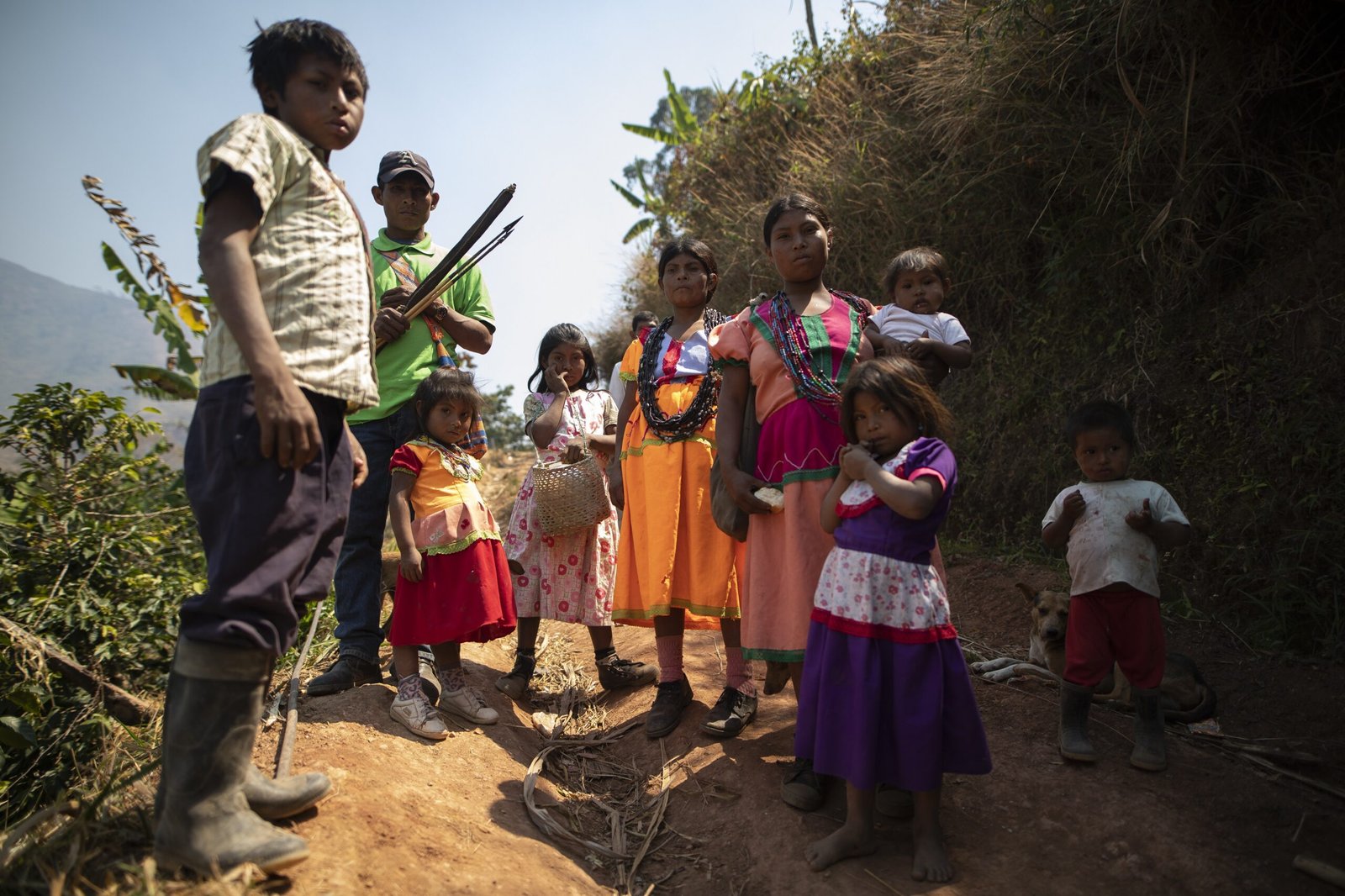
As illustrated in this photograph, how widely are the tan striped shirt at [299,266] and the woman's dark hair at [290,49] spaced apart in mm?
176

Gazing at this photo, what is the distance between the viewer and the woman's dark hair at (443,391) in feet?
12.0

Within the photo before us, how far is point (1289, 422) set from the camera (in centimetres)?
442

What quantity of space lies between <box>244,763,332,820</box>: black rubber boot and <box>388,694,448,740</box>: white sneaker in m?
0.97

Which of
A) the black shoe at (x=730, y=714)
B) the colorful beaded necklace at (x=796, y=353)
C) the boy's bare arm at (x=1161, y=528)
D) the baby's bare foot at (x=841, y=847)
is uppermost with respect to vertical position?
the colorful beaded necklace at (x=796, y=353)

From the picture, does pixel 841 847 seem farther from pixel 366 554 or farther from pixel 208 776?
pixel 366 554

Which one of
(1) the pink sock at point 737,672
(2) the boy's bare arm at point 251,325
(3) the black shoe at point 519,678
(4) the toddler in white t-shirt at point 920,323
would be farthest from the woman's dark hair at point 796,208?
(3) the black shoe at point 519,678

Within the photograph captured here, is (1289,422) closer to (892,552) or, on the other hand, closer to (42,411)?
(892,552)

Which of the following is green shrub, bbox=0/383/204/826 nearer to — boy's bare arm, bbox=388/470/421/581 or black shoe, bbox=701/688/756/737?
boy's bare arm, bbox=388/470/421/581

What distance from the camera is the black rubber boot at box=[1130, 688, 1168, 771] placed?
3.06m

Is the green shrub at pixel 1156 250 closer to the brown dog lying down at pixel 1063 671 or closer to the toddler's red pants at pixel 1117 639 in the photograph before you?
the brown dog lying down at pixel 1063 671

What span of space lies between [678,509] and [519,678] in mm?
1423

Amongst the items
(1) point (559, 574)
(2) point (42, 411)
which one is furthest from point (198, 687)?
(2) point (42, 411)

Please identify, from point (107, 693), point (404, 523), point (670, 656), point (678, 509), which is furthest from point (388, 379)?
point (107, 693)

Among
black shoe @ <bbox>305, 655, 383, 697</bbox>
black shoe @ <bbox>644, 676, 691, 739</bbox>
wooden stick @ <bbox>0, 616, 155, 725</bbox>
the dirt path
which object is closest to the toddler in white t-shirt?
the dirt path
